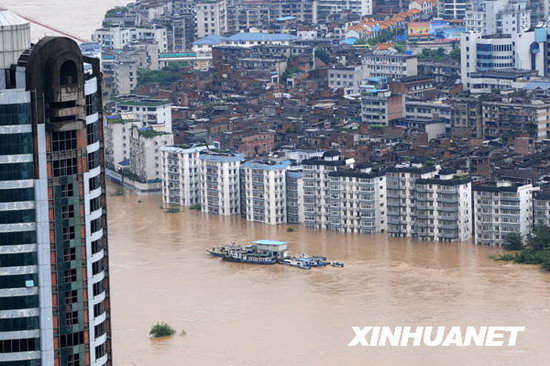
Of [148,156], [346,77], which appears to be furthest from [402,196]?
[346,77]

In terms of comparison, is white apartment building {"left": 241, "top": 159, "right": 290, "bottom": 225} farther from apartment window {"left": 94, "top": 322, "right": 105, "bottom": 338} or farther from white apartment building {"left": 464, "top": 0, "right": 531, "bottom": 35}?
apartment window {"left": 94, "top": 322, "right": 105, "bottom": 338}

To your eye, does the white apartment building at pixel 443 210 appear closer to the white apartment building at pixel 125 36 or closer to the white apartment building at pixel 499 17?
the white apartment building at pixel 499 17

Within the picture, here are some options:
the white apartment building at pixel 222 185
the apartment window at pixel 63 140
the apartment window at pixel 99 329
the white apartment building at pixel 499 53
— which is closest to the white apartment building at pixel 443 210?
the white apartment building at pixel 222 185

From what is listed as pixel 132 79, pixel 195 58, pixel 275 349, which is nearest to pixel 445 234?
pixel 275 349

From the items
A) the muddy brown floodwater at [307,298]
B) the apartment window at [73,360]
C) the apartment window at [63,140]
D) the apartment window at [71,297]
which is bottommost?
the muddy brown floodwater at [307,298]

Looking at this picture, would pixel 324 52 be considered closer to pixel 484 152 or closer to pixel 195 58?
pixel 195 58
